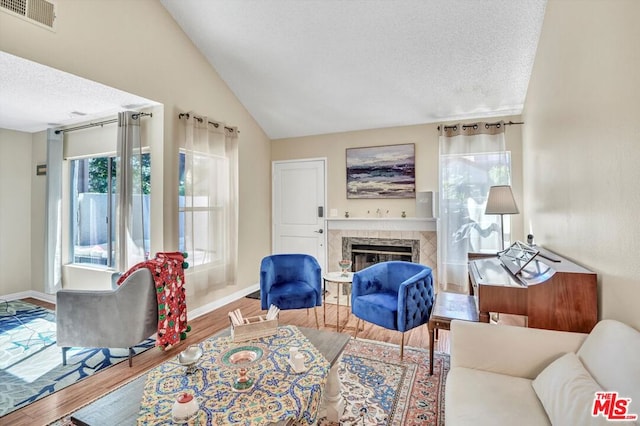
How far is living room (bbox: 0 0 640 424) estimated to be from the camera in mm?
1401

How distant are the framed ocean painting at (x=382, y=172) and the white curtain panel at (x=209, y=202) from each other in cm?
181

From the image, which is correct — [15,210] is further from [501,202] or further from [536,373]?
[501,202]

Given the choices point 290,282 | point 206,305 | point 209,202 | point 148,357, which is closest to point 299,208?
point 209,202

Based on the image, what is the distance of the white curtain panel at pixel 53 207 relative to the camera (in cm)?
412

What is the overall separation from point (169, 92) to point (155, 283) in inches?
81.4

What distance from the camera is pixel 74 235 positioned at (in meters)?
4.22

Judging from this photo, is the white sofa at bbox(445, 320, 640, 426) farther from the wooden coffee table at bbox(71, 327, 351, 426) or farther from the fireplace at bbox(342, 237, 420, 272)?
the fireplace at bbox(342, 237, 420, 272)

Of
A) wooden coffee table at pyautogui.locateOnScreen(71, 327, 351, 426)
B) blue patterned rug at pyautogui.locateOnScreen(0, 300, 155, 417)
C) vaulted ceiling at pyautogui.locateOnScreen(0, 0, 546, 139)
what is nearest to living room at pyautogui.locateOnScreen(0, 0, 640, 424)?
vaulted ceiling at pyautogui.locateOnScreen(0, 0, 546, 139)

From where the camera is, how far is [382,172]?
459cm

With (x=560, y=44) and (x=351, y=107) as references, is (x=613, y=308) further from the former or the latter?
(x=351, y=107)

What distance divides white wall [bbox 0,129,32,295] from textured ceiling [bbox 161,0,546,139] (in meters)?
3.30

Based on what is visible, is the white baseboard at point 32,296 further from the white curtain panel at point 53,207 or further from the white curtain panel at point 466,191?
the white curtain panel at point 466,191

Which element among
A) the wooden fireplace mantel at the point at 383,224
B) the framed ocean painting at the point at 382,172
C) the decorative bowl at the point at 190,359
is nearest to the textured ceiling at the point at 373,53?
the framed ocean painting at the point at 382,172

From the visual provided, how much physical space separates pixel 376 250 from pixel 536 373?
10.4 feet
